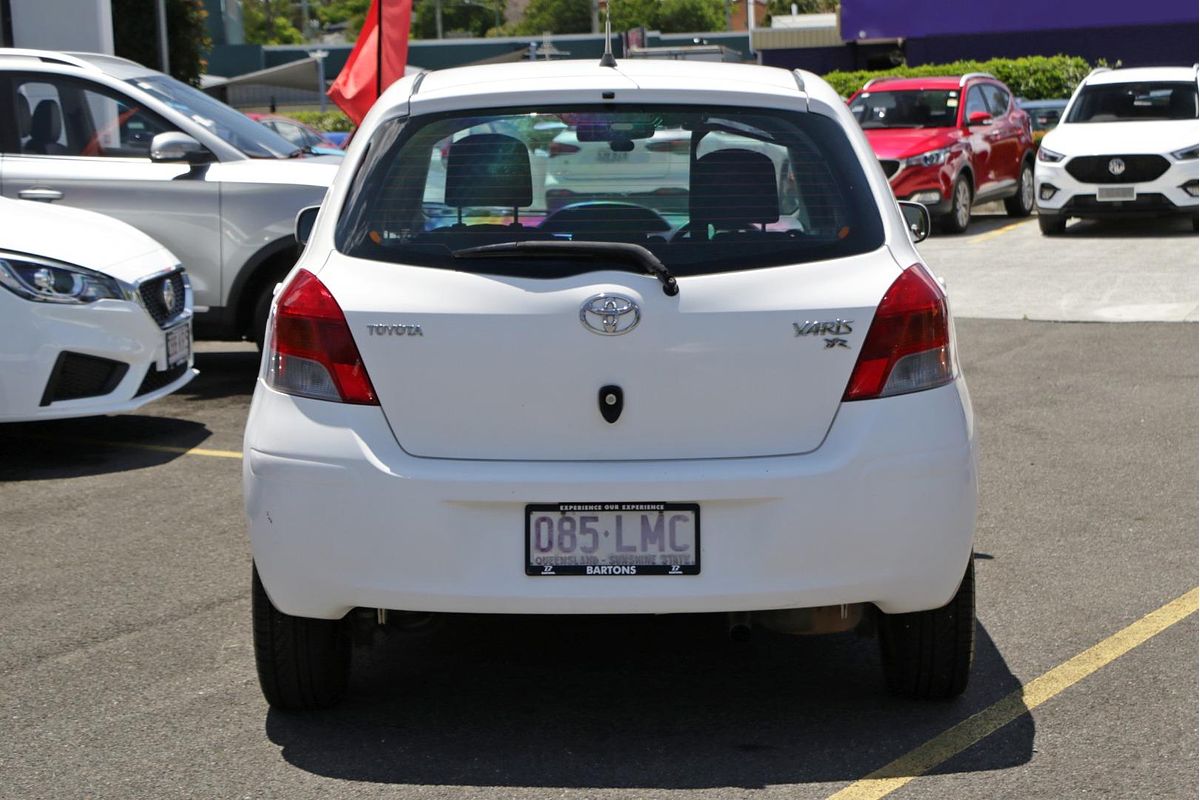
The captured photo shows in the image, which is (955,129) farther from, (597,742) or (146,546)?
(597,742)

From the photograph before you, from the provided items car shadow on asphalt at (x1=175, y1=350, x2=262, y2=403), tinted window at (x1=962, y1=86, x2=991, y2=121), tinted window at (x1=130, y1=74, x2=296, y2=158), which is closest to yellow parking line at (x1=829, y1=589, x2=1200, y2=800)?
car shadow on asphalt at (x1=175, y1=350, x2=262, y2=403)

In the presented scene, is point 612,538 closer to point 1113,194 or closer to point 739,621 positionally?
point 739,621

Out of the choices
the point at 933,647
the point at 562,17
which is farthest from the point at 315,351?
the point at 562,17

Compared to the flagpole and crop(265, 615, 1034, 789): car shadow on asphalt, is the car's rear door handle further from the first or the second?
crop(265, 615, 1034, 789): car shadow on asphalt

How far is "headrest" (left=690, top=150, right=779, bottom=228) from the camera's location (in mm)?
4160

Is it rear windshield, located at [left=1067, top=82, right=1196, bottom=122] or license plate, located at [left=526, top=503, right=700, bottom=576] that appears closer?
license plate, located at [left=526, top=503, right=700, bottom=576]

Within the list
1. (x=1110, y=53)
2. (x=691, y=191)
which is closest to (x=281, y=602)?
(x=691, y=191)

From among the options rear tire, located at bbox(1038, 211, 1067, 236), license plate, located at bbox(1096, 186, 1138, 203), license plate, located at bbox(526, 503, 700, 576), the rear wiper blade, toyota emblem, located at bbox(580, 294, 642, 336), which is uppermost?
the rear wiper blade

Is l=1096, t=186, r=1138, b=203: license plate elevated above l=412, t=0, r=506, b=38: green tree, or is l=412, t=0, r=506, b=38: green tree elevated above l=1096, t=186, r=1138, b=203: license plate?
l=412, t=0, r=506, b=38: green tree

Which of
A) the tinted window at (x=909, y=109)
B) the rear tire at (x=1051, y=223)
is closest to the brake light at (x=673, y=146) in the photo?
the rear tire at (x=1051, y=223)

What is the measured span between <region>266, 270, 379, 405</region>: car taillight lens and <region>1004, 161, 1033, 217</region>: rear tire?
17694mm

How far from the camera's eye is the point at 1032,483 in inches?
282

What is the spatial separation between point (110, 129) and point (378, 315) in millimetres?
6593

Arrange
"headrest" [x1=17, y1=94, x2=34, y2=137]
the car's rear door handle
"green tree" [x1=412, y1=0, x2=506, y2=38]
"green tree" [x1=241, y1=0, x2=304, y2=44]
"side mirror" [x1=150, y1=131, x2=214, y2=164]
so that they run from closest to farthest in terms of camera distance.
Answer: "side mirror" [x1=150, y1=131, x2=214, y2=164] < the car's rear door handle < "headrest" [x1=17, y1=94, x2=34, y2=137] < "green tree" [x1=412, y1=0, x2=506, y2=38] < "green tree" [x1=241, y1=0, x2=304, y2=44]
